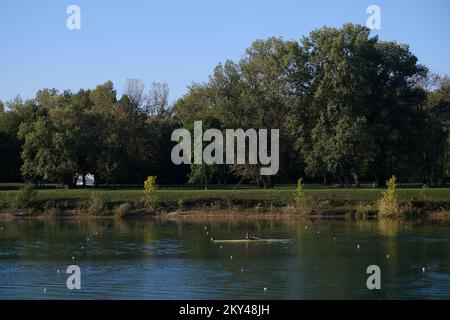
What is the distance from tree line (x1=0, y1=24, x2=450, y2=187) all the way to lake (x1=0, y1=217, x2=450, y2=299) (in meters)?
19.4

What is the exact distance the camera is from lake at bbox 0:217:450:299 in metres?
32.6

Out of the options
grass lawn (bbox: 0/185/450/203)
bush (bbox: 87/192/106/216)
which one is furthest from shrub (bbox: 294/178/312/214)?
bush (bbox: 87/192/106/216)

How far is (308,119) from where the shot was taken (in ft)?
269

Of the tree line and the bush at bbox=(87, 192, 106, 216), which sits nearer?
the bush at bbox=(87, 192, 106, 216)

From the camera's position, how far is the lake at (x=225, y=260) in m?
32.6

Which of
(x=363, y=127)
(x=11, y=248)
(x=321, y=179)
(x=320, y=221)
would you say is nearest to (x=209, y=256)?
(x=11, y=248)

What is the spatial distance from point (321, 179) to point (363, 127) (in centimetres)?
3068

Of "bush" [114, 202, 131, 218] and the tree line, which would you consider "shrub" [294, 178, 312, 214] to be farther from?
"bush" [114, 202, 131, 218]

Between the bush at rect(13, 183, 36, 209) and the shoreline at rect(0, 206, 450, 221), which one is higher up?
the bush at rect(13, 183, 36, 209)

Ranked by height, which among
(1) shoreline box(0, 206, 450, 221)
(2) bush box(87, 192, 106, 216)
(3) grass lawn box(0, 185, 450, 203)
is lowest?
(1) shoreline box(0, 206, 450, 221)

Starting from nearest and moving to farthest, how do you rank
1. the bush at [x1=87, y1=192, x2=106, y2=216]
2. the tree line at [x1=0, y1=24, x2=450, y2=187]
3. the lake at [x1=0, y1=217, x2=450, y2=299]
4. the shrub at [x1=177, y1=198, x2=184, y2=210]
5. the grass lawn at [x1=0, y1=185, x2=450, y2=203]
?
the lake at [x1=0, y1=217, x2=450, y2=299] → the bush at [x1=87, y1=192, x2=106, y2=216] → the grass lawn at [x1=0, y1=185, x2=450, y2=203] → the shrub at [x1=177, y1=198, x2=184, y2=210] → the tree line at [x1=0, y1=24, x2=450, y2=187]

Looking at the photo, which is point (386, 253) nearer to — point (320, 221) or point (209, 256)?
point (209, 256)

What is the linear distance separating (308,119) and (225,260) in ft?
142
